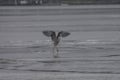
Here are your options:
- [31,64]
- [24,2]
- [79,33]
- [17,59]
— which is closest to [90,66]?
[31,64]

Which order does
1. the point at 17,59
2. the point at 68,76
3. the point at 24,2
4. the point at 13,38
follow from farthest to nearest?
the point at 24,2
the point at 13,38
the point at 17,59
the point at 68,76

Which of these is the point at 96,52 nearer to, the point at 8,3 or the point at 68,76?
the point at 68,76

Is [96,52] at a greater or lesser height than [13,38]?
greater

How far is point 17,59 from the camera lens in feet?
54.4

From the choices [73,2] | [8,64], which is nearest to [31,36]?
[8,64]

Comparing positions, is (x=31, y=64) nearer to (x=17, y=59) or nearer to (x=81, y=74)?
(x=17, y=59)

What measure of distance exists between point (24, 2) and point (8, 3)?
7.98 feet

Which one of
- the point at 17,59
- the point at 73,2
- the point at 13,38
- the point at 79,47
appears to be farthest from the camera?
the point at 73,2

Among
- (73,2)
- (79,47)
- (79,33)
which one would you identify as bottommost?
(73,2)

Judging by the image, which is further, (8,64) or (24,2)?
(24,2)

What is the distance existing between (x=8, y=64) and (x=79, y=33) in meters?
12.3

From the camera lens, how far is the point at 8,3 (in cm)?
7444

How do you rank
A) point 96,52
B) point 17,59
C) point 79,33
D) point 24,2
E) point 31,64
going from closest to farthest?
point 31,64, point 17,59, point 96,52, point 79,33, point 24,2

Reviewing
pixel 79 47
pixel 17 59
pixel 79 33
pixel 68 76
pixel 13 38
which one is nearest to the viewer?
pixel 68 76
